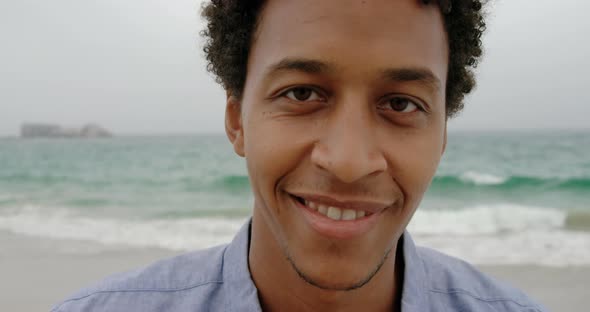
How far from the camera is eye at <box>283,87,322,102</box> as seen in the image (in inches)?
61.4

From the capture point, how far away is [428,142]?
1.63 m

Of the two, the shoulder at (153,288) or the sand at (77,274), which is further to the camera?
the sand at (77,274)

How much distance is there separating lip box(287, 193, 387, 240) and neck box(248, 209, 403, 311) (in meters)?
0.29

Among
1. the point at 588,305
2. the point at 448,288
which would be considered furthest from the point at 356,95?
the point at 588,305

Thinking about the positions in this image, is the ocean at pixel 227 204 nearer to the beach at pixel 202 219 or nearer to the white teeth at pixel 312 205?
the beach at pixel 202 219

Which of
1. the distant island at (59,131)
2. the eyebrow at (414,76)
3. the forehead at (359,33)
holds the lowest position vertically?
the distant island at (59,131)

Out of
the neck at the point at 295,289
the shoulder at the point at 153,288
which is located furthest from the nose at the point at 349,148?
the shoulder at the point at 153,288

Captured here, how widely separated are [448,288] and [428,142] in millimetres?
729

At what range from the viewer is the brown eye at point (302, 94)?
1562mm

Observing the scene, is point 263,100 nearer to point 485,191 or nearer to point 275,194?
point 275,194

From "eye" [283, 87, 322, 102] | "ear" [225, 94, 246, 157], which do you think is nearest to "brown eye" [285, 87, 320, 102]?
"eye" [283, 87, 322, 102]

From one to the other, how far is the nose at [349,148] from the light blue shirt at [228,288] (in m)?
0.68

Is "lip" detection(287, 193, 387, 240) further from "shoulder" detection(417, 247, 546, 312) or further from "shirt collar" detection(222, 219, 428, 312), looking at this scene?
"shoulder" detection(417, 247, 546, 312)

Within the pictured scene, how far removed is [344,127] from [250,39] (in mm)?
636
